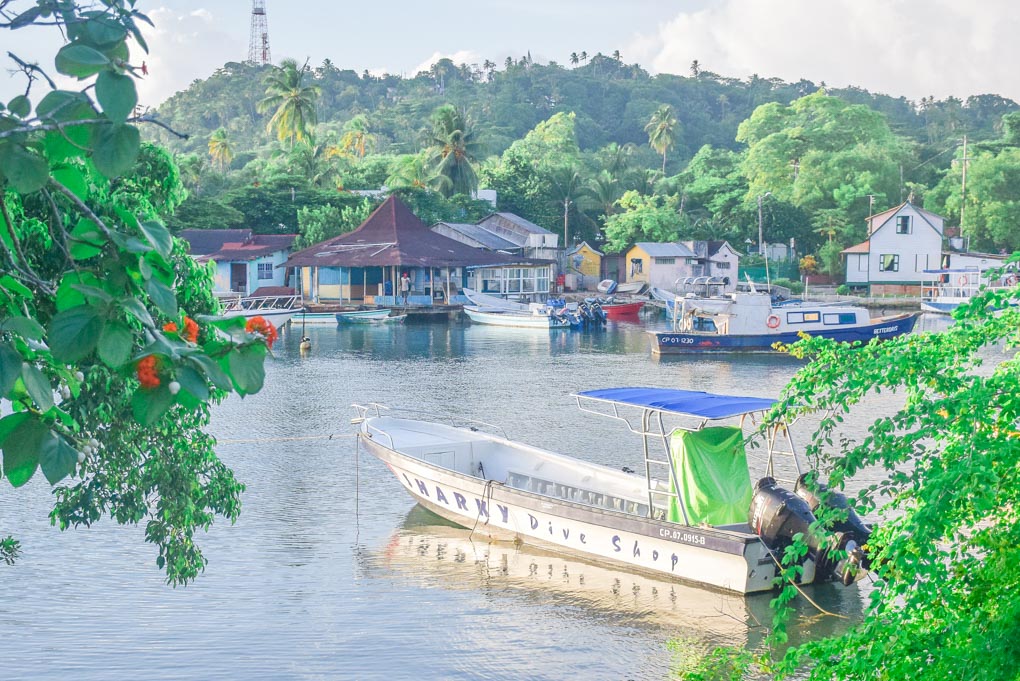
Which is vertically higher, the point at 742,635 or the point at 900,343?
the point at 900,343

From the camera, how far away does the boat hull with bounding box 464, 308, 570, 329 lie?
52.8 m

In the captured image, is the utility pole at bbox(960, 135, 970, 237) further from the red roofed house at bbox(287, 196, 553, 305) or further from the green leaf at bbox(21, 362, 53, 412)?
the green leaf at bbox(21, 362, 53, 412)

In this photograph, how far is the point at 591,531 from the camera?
15.6 m

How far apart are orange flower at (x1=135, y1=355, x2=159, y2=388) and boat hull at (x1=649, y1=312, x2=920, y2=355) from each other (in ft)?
132

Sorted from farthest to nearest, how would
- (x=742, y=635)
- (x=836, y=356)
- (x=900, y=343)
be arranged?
(x=742, y=635) → (x=900, y=343) → (x=836, y=356)

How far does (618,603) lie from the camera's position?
572 inches

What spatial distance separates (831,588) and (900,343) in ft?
28.3

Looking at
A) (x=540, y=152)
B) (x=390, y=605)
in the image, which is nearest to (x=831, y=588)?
(x=390, y=605)

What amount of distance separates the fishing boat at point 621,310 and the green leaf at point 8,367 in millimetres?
56292

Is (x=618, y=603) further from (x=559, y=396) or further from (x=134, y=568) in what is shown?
(x=559, y=396)

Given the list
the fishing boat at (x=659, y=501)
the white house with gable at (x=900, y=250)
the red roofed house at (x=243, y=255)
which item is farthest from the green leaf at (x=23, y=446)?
the white house with gable at (x=900, y=250)

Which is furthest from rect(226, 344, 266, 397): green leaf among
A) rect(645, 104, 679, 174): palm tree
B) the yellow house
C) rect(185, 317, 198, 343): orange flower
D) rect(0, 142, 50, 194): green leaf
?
rect(645, 104, 679, 174): palm tree

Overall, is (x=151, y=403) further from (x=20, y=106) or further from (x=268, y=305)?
(x=268, y=305)

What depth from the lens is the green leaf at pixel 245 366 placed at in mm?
2838
